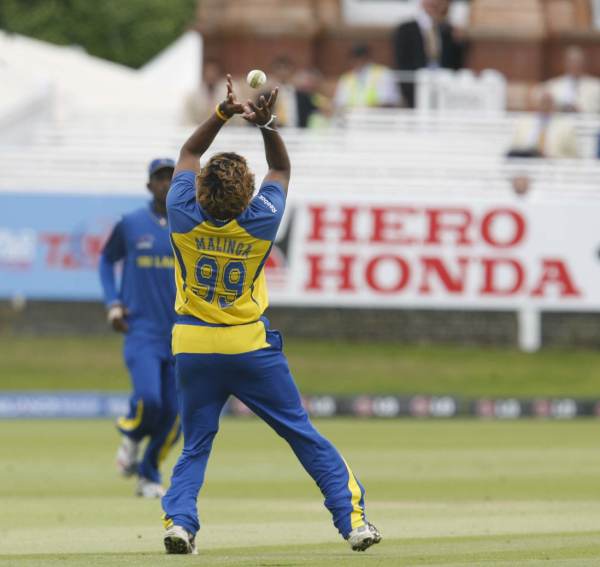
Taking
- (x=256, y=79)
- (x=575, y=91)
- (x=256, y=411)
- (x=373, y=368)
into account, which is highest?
(x=256, y=79)

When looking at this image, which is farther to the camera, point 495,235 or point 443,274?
point 443,274

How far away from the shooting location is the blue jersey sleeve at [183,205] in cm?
774

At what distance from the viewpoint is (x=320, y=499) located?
434 inches

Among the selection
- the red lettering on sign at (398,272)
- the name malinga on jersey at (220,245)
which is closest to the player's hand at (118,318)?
the name malinga on jersey at (220,245)

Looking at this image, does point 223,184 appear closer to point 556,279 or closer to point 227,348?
point 227,348

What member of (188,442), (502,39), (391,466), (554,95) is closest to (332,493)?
(188,442)

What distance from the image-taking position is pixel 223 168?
25.0ft

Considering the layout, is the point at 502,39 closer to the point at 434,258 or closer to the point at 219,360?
the point at 434,258

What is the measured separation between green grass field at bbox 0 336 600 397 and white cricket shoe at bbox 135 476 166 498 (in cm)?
A: 808

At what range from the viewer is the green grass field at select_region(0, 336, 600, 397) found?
19.3 m

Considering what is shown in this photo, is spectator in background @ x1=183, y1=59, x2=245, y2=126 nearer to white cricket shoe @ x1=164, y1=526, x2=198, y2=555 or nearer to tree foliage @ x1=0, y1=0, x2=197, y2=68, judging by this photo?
white cricket shoe @ x1=164, y1=526, x2=198, y2=555

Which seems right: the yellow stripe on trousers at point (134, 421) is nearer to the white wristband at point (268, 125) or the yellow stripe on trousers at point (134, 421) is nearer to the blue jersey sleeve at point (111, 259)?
the blue jersey sleeve at point (111, 259)

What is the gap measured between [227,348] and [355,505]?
2.77ft

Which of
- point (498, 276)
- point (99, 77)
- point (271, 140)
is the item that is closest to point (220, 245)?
point (271, 140)
